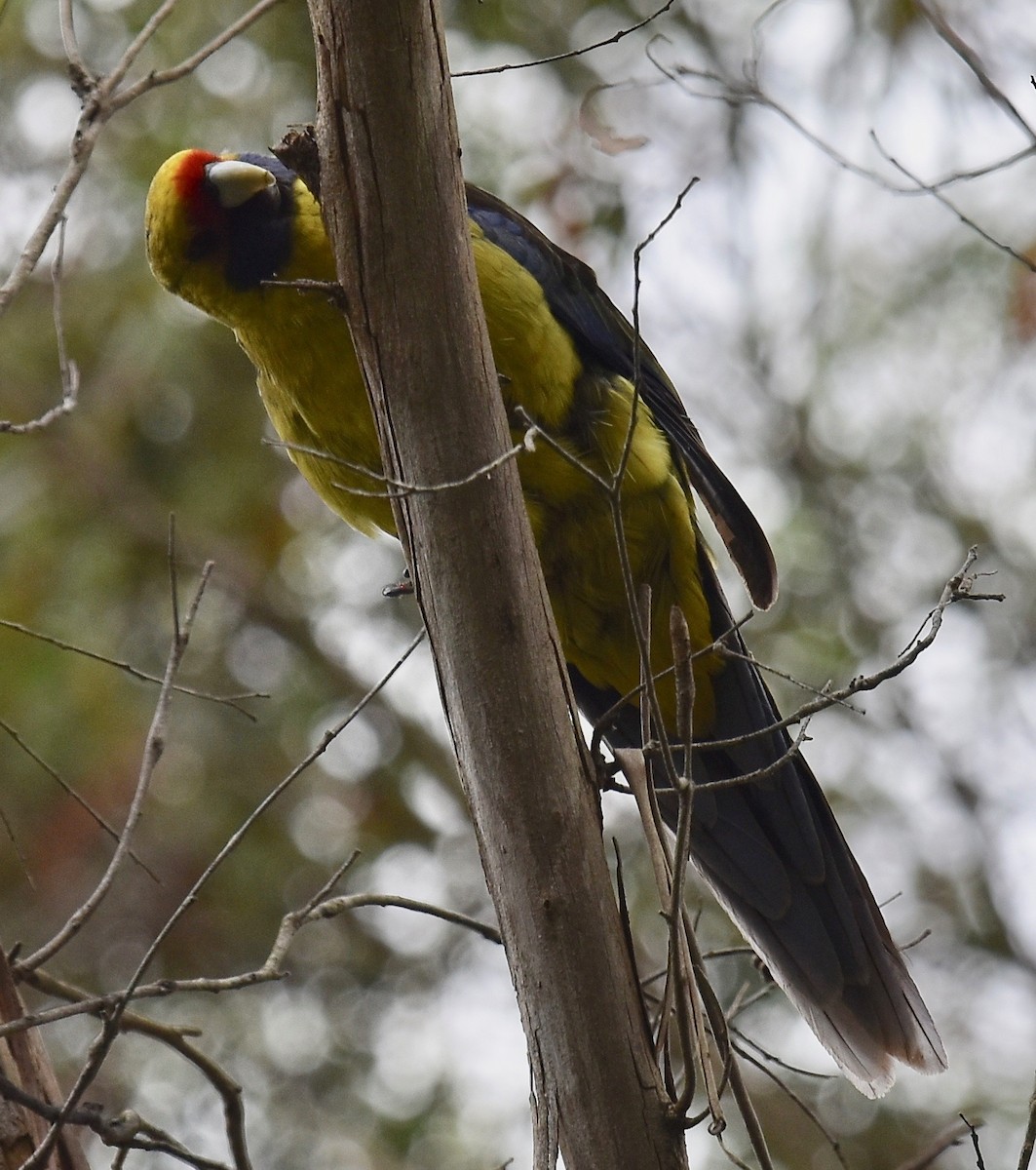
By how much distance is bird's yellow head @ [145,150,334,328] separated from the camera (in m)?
3.19

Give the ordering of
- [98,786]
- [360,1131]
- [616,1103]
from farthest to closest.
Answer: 1. [360,1131]
2. [98,786]
3. [616,1103]

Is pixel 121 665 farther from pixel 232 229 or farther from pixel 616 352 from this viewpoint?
pixel 616 352

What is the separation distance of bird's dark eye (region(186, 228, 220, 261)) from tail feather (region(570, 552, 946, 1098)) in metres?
1.40

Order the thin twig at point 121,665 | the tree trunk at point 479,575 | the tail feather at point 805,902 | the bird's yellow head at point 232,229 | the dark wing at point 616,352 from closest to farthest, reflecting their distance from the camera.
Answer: the tree trunk at point 479,575 → the thin twig at point 121,665 → the tail feather at point 805,902 → the bird's yellow head at point 232,229 → the dark wing at point 616,352

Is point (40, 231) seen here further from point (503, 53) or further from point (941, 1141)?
point (503, 53)

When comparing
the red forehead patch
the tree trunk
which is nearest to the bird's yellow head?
the red forehead patch

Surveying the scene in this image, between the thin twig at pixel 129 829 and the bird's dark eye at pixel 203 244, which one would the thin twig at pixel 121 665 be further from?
the bird's dark eye at pixel 203 244

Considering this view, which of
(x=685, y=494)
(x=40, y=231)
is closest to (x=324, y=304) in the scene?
(x=40, y=231)

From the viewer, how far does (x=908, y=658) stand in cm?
222

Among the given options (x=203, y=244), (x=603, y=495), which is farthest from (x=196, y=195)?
(x=603, y=495)

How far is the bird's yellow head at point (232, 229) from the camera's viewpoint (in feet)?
10.5

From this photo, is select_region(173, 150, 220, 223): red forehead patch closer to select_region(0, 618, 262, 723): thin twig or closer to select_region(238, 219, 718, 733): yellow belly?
select_region(238, 219, 718, 733): yellow belly

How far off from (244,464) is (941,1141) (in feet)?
14.7

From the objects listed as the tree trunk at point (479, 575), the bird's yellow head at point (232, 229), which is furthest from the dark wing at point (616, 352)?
the tree trunk at point (479, 575)
